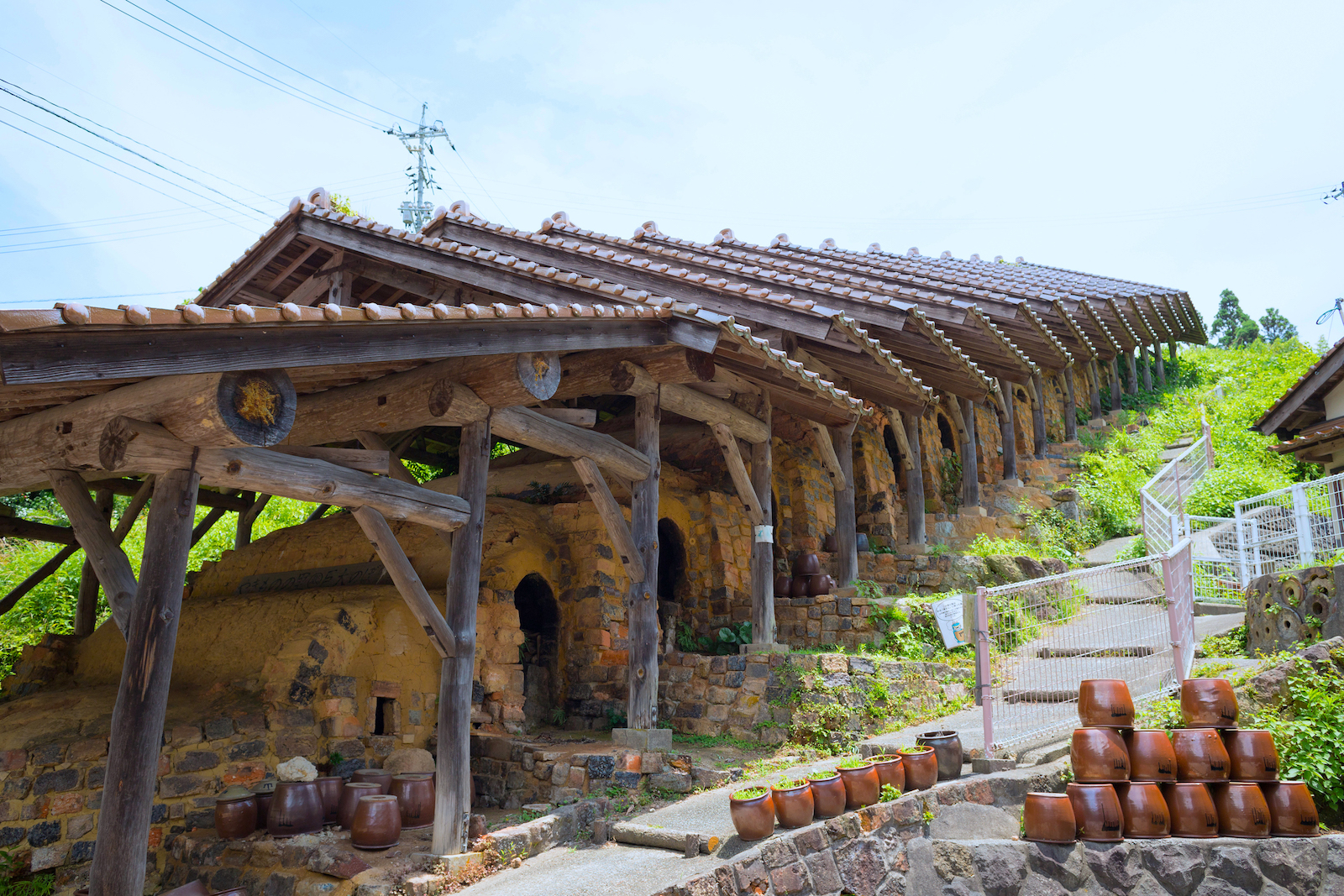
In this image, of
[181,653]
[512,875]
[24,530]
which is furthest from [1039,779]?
[24,530]

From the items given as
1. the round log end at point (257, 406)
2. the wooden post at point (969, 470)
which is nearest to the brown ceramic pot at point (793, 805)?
the round log end at point (257, 406)

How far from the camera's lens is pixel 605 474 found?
33.4 ft

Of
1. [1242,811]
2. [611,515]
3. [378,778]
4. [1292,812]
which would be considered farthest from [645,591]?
[1292,812]

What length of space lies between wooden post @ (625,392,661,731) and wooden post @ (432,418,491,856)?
6.23 feet

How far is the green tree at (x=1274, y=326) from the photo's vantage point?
40188 mm

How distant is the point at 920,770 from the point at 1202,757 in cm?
172

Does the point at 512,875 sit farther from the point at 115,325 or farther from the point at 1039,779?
the point at 115,325

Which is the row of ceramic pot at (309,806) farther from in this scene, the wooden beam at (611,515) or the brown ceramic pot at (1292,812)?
the brown ceramic pot at (1292,812)

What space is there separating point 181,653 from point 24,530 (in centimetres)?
218

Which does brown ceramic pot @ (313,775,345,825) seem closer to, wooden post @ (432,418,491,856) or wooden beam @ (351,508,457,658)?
wooden post @ (432,418,491,856)

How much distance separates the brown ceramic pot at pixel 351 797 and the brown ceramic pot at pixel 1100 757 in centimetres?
493

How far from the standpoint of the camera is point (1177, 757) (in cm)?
549

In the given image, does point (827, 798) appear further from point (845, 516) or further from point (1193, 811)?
point (845, 516)

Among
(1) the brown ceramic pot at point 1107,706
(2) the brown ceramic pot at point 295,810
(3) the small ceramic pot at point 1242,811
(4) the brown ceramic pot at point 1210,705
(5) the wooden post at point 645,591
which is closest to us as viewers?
(3) the small ceramic pot at point 1242,811
